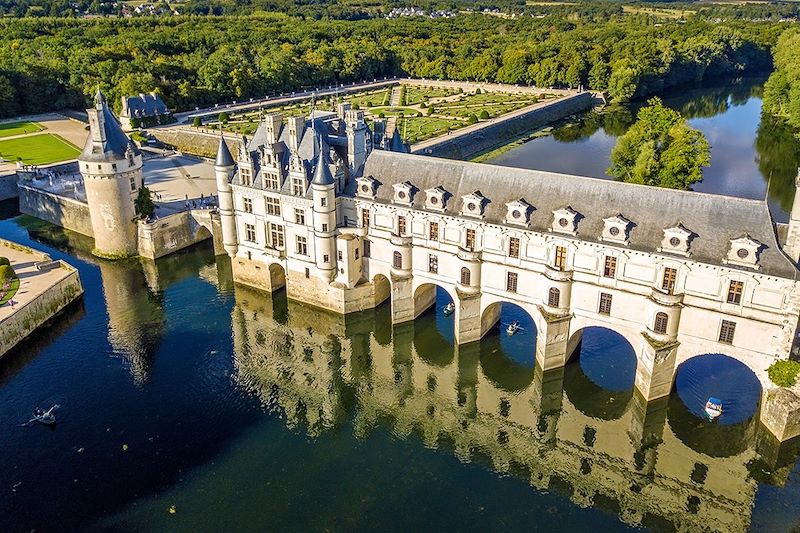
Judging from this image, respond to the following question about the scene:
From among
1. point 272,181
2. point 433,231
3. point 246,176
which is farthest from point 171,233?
point 433,231

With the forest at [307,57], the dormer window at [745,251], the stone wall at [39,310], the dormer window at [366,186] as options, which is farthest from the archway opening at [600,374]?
the forest at [307,57]

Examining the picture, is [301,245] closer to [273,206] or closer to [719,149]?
[273,206]

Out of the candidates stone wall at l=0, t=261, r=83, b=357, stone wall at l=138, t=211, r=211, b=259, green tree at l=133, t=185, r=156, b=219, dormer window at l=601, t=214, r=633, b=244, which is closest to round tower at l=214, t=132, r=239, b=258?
stone wall at l=138, t=211, r=211, b=259

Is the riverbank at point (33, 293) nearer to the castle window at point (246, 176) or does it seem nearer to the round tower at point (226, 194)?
the round tower at point (226, 194)

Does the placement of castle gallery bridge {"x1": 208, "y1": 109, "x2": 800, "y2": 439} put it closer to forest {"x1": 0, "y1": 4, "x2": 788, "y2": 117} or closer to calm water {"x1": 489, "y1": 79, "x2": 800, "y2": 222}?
calm water {"x1": 489, "y1": 79, "x2": 800, "y2": 222}

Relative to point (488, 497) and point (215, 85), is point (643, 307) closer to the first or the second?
point (488, 497)

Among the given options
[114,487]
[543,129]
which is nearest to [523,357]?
[114,487]
